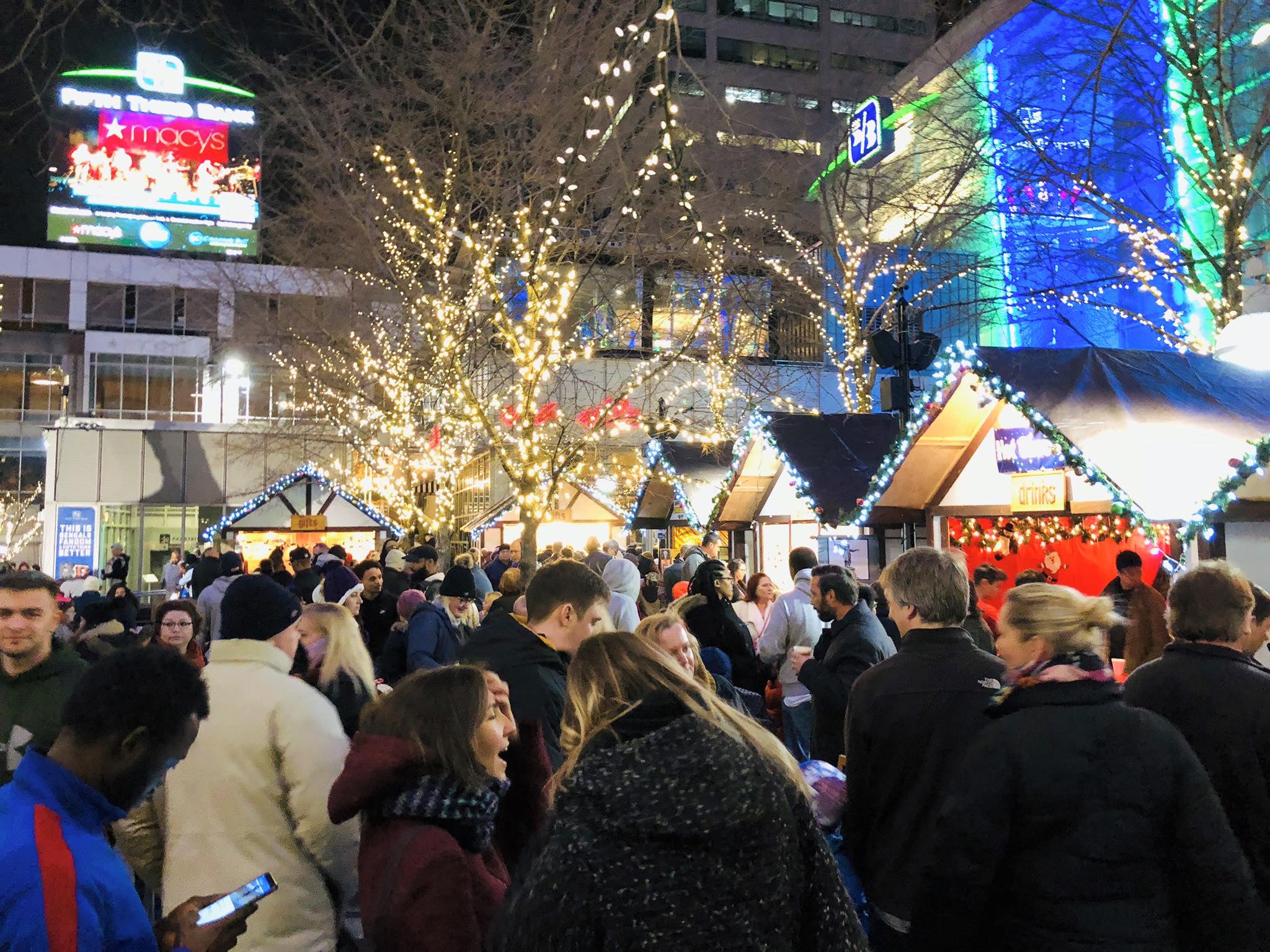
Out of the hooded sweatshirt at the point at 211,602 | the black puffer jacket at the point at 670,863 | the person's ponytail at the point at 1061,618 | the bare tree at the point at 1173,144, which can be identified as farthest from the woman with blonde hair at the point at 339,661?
the bare tree at the point at 1173,144

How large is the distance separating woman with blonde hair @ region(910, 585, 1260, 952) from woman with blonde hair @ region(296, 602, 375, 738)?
10.4 ft

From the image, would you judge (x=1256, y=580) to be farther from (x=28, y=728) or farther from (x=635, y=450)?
(x=635, y=450)

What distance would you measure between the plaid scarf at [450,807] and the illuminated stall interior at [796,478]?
9952 millimetres

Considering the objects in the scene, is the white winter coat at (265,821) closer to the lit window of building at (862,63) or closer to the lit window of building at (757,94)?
→ the lit window of building at (862,63)

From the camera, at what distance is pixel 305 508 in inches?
928

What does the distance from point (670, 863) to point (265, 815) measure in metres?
1.86

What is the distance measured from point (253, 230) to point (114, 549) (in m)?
22.7

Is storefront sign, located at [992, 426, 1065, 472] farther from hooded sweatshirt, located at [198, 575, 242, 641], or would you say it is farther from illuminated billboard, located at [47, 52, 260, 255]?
illuminated billboard, located at [47, 52, 260, 255]

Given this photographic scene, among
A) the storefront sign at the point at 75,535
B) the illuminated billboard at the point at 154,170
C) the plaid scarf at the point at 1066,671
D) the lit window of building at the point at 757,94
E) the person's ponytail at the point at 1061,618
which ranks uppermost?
the lit window of building at the point at 757,94

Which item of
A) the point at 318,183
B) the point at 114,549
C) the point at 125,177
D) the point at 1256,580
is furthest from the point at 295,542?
the point at 125,177

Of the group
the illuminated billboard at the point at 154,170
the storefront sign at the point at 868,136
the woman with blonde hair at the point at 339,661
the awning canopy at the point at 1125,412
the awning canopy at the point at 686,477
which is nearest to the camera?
the woman with blonde hair at the point at 339,661

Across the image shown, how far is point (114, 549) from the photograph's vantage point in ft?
109

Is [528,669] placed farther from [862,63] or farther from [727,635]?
[862,63]

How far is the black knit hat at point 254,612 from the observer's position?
11.5 ft
